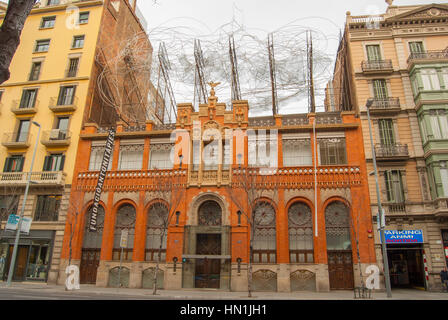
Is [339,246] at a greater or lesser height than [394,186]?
lesser

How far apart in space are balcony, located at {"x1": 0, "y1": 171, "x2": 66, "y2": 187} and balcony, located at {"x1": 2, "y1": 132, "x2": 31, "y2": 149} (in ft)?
9.91

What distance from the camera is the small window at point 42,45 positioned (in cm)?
3693

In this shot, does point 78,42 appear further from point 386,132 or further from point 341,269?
point 341,269

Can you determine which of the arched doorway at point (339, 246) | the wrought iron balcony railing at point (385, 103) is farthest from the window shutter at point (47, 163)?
the wrought iron balcony railing at point (385, 103)

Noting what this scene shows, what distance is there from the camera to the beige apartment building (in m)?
24.4

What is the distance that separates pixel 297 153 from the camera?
27.9 m

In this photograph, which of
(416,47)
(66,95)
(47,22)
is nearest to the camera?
(416,47)

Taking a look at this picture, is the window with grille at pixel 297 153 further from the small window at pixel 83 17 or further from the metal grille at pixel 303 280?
the small window at pixel 83 17

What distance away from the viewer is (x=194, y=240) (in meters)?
26.1

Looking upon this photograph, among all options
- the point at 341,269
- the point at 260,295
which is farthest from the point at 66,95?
the point at 341,269

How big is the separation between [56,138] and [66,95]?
553 centimetres

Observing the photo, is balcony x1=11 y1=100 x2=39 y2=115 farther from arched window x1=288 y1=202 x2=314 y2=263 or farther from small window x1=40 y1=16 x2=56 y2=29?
arched window x1=288 y1=202 x2=314 y2=263

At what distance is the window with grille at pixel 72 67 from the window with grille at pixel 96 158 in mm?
9936

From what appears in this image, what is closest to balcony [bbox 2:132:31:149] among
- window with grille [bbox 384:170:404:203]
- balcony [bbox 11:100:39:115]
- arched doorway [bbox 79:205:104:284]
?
balcony [bbox 11:100:39:115]
